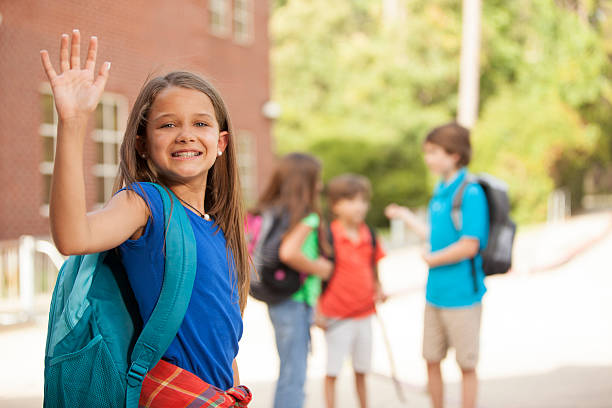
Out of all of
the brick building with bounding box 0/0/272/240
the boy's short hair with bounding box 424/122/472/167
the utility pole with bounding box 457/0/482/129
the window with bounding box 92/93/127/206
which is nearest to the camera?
the boy's short hair with bounding box 424/122/472/167

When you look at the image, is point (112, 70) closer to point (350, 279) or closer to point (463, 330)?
point (350, 279)

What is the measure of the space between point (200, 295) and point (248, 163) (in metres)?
14.0

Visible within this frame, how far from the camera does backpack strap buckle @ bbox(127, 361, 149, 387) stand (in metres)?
1.72

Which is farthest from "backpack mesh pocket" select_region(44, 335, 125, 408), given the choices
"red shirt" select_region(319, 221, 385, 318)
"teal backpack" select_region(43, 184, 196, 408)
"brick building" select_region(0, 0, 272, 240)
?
"brick building" select_region(0, 0, 272, 240)

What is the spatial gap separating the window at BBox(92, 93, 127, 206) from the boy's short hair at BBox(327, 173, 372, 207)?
782cm

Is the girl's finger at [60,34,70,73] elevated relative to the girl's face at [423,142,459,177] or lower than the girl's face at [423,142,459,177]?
elevated

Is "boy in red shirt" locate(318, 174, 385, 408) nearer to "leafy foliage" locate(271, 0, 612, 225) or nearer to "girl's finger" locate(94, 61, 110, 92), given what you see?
"girl's finger" locate(94, 61, 110, 92)

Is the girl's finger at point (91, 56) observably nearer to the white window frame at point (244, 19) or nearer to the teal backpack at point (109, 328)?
the teal backpack at point (109, 328)

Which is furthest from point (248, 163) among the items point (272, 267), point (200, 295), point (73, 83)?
point (73, 83)

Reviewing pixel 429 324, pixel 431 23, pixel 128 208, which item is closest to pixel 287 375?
pixel 429 324

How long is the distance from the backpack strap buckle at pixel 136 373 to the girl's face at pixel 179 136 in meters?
0.55

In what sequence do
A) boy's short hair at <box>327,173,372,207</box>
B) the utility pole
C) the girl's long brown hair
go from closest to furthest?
the girl's long brown hair
boy's short hair at <box>327,173,372,207</box>
the utility pole

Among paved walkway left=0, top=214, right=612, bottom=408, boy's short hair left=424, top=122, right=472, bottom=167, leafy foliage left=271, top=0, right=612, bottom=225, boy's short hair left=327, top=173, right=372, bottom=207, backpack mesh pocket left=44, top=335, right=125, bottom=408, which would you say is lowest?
paved walkway left=0, top=214, right=612, bottom=408

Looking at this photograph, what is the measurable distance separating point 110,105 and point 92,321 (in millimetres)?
10855
